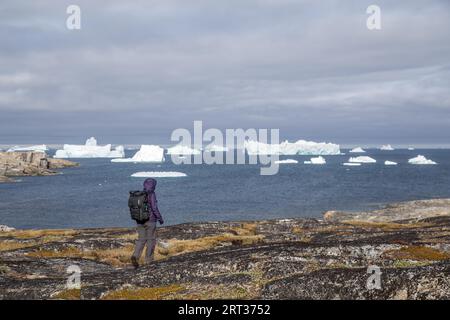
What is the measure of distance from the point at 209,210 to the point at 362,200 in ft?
137

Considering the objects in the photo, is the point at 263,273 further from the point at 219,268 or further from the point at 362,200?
the point at 362,200

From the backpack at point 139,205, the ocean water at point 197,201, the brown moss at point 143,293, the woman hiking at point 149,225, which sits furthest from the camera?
the ocean water at point 197,201

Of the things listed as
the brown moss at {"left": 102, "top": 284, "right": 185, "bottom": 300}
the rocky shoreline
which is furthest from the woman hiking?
the brown moss at {"left": 102, "top": 284, "right": 185, "bottom": 300}

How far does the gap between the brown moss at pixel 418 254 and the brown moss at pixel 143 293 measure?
9864 mm

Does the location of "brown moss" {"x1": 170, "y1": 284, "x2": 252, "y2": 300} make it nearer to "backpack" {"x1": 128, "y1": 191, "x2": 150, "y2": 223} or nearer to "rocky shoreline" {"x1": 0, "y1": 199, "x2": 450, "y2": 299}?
"rocky shoreline" {"x1": 0, "y1": 199, "x2": 450, "y2": 299}

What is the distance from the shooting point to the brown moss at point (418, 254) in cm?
1996

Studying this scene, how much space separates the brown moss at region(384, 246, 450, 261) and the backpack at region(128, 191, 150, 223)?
11.1 meters

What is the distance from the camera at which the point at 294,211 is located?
101 m

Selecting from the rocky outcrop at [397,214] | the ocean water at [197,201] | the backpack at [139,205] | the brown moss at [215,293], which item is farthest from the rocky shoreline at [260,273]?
the ocean water at [197,201]

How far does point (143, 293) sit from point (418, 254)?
12089 mm

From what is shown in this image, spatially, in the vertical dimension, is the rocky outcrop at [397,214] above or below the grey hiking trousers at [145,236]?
below

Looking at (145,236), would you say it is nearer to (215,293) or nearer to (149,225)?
(149,225)

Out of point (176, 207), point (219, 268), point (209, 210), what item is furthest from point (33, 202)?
point (219, 268)

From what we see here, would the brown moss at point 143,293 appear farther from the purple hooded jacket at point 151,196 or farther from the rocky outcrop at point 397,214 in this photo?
the rocky outcrop at point 397,214
